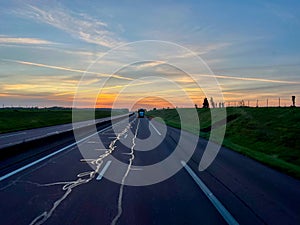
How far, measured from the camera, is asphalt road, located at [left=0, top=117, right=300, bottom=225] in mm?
6246

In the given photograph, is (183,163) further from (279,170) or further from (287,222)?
(287,222)

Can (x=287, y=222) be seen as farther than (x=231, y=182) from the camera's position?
No

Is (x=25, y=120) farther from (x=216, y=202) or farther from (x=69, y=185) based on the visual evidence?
(x=216, y=202)

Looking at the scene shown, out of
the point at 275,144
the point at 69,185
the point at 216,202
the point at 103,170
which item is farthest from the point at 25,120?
the point at 216,202

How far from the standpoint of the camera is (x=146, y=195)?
8.02 meters

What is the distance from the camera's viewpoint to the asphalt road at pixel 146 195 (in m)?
6.25

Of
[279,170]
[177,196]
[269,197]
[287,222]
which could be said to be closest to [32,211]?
[177,196]

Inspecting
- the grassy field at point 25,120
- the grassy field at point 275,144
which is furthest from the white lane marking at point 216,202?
the grassy field at point 25,120

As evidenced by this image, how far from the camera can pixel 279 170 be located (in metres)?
12.4

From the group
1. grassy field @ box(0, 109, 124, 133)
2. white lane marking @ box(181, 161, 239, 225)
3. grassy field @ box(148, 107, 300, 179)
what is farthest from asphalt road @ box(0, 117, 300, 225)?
grassy field @ box(0, 109, 124, 133)

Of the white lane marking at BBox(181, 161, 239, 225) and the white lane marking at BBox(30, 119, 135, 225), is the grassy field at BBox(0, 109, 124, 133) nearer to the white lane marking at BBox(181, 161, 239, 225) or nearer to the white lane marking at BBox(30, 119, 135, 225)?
the white lane marking at BBox(30, 119, 135, 225)

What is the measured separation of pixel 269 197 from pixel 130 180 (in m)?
3.89

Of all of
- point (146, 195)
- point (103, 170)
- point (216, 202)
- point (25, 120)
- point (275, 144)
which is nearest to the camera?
point (216, 202)

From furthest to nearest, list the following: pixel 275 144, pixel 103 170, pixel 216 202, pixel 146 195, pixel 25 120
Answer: pixel 25 120
pixel 275 144
pixel 103 170
pixel 146 195
pixel 216 202
